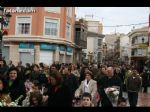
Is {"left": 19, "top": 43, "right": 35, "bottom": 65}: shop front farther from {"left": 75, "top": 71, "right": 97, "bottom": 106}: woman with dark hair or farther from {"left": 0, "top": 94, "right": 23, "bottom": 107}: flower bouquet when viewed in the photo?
{"left": 0, "top": 94, "right": 23, "bottom": 107}: flower bouquet

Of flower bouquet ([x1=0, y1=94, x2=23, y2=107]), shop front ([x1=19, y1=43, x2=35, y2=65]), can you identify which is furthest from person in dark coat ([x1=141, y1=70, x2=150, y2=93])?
flower bouquet ([x1=0, y1=94, x2=23, y2=107])

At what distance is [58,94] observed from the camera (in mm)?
6109

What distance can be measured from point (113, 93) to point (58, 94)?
1988 millimetres

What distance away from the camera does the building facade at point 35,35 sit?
3678cm

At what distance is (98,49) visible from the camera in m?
76.0

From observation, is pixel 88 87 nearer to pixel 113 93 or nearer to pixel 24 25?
pixel 113 93

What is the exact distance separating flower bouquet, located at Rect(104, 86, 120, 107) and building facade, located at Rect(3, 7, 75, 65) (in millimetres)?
27974

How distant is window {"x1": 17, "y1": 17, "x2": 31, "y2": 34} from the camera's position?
3750cm

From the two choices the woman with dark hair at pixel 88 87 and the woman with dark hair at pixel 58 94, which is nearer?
the woman with dark hair at pixel 58 94

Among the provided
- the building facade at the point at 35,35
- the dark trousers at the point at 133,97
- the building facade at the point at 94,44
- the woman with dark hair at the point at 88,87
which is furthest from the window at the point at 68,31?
the woman with dark hair at the point at 88,87

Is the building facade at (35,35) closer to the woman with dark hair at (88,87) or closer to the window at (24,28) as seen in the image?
the window at (24,28)

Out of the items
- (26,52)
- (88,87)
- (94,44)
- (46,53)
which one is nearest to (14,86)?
(88,87)
